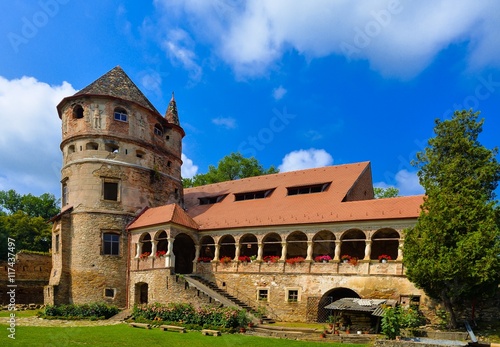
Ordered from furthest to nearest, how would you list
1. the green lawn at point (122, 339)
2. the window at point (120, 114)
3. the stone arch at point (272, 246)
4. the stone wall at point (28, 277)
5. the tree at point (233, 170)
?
the tree at point (233, 170) < the stone wall at point (28, 277) < the window at point (120, 114) < the stone arch at point (272, 246) < the green lawn at point (122, 339)

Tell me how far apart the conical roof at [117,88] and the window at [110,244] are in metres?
10.6

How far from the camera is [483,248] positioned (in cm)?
1922

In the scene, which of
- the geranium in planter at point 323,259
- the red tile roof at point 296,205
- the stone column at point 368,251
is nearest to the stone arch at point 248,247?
the red tile roof at point 296,205

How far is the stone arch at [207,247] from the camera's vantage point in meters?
31.4

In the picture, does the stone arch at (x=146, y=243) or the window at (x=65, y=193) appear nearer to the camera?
the stone arch at (x=146, y=243)

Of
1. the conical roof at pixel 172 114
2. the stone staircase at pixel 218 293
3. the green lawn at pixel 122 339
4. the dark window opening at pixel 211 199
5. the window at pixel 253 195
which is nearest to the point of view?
the green lawn at pixel 122 339

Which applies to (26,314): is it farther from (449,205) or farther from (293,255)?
(449,205)

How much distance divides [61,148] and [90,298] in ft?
40.5

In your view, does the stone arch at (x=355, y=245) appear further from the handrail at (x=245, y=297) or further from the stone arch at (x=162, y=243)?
the stone arch at (x=162, y=243)

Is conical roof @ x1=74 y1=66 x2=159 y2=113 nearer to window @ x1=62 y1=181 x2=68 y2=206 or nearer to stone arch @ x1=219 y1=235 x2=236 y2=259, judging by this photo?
window @ x1=62 y1=181 x2=68 y2=206

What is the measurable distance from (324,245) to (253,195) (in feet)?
26.4

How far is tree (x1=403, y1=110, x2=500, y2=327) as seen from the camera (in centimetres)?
1930

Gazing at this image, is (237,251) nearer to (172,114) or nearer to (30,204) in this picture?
(172,114)

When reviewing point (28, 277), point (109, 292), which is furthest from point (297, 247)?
point (28, 277)
